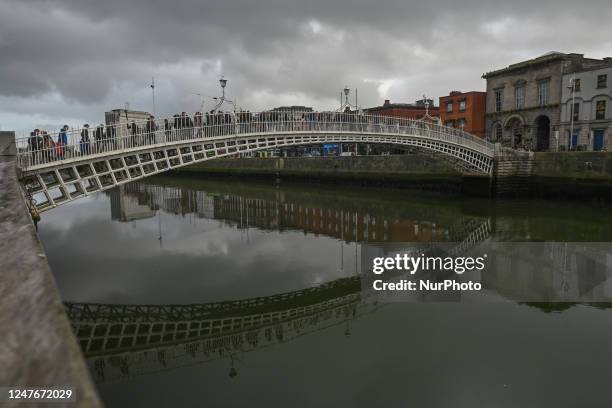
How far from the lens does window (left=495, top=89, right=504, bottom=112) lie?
96.3 ft

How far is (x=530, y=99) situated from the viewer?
27.4 meters

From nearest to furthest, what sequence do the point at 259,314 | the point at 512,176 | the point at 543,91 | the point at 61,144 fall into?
1. the point at 259,314
2. the point at 61,144
3. the point at 512,176
4. the point at 543,91

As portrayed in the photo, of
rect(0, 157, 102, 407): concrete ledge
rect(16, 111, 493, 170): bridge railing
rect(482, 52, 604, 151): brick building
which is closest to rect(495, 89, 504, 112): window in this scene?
rect(482, 52, 604, 151): brick building

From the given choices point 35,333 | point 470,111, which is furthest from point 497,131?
point 35,333

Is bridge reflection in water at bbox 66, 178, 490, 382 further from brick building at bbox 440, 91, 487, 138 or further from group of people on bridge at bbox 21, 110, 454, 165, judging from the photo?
brick building at bbox 440, 91, 487, 138

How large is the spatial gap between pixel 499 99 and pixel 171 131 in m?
25.7

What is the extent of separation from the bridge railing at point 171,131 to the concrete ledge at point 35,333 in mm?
6370

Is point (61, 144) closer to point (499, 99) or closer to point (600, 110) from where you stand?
point (600, 110)

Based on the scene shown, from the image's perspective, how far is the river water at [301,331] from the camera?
428cm

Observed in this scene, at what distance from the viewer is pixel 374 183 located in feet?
82.4

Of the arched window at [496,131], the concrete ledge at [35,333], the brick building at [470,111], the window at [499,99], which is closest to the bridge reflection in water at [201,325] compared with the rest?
the concrete ledge at [35,333]

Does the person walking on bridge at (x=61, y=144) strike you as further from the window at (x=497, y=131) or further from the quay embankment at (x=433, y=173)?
the window at (x=497, y=131)

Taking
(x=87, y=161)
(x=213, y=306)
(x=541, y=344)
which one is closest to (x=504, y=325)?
(x=541, y=344)

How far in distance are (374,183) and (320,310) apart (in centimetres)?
1893
